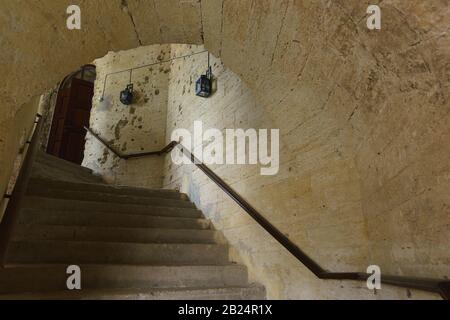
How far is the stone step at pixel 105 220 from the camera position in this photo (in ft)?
7.31

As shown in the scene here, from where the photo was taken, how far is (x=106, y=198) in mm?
2830

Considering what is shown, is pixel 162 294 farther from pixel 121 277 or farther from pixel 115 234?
pixel 115 234

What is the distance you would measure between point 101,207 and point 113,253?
25.9 inches

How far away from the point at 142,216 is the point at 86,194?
1.99ft

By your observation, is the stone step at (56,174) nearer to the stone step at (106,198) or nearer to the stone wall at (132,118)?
the stone wall at (132,118)

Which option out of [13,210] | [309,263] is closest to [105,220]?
[13,210]

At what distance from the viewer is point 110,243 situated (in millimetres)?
2139

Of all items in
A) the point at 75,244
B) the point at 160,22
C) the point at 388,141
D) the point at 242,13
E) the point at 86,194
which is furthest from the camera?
the point at 86,194

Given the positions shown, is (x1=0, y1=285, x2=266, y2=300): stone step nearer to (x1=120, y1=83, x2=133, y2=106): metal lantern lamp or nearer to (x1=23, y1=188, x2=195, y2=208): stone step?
(x1=23, y1=188, x2=195, y2=208): stone step

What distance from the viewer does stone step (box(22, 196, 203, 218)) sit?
2.35 meters

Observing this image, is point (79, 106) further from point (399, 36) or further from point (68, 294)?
point (399, 36)

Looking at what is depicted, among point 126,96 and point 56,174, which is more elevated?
point 126,96

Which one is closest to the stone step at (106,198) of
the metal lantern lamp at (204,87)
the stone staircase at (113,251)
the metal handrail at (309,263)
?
the stone staircase at (113,251)

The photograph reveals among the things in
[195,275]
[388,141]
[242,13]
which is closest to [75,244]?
[195,275]
